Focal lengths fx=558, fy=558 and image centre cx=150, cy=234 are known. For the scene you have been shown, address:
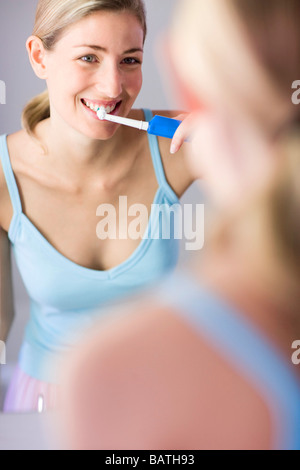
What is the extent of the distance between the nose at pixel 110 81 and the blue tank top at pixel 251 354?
1.09 ft

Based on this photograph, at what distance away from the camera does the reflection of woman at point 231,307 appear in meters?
0.40

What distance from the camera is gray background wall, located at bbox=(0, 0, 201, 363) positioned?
720 millimetres

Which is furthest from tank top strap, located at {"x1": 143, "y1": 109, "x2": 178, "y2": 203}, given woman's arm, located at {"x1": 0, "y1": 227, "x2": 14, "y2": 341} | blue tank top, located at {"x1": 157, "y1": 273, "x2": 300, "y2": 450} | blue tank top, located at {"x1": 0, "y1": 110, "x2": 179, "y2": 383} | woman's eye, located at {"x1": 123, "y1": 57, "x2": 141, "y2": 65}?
blue tank top, located at {"x1": 157, "y1": 273, "x2": 300, "y2": 450}

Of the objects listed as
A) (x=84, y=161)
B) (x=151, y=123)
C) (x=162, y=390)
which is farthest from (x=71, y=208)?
(x=162, y=390)

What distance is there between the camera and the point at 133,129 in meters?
0.78

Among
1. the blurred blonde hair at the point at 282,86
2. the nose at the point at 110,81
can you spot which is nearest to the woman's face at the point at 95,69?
the nose at the point at 110,81

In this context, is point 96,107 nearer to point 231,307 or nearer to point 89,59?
point 89,59

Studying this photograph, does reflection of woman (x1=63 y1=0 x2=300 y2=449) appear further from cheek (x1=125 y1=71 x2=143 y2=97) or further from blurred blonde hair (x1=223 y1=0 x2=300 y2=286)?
cheek (x1=125 y1=71 x2=143 y2=97)

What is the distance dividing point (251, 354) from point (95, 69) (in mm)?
418

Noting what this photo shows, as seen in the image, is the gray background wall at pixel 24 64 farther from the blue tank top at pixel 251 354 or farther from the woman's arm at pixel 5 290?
the blue tank top at pixel 251 354

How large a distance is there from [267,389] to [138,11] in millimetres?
489

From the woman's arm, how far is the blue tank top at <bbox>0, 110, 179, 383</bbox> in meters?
0.02
